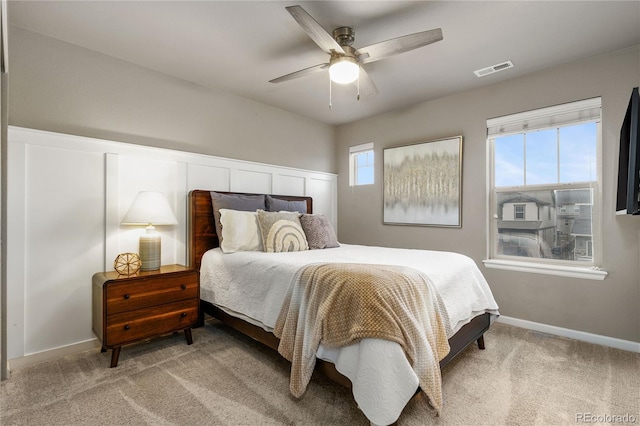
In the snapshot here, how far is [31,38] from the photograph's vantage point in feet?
7.68

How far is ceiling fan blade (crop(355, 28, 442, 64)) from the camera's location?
1.86 metres

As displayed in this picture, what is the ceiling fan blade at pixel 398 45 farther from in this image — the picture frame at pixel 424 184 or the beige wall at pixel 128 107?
the beige wall at pixel 128 107

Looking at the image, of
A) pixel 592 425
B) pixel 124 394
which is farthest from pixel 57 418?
pixel 592 425

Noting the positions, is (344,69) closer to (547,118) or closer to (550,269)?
(547,118)

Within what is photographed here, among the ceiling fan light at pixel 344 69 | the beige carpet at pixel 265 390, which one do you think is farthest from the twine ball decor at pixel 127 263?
the ceiling fan light at pixel 344 69

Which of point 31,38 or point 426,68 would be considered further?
point 426,68

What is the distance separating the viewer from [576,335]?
9.14 feet

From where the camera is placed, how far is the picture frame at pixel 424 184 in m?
3.55

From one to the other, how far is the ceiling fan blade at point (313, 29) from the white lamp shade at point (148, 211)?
69.7 inches

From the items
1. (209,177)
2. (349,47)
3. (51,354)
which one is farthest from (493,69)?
(51,354)

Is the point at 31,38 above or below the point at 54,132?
above

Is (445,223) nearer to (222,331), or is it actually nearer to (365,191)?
(365,191)

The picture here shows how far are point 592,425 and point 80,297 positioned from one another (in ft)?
11.6

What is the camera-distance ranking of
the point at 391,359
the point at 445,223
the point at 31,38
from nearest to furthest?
the point at 391,359 < the point at 31,38 < the point at 445,223
